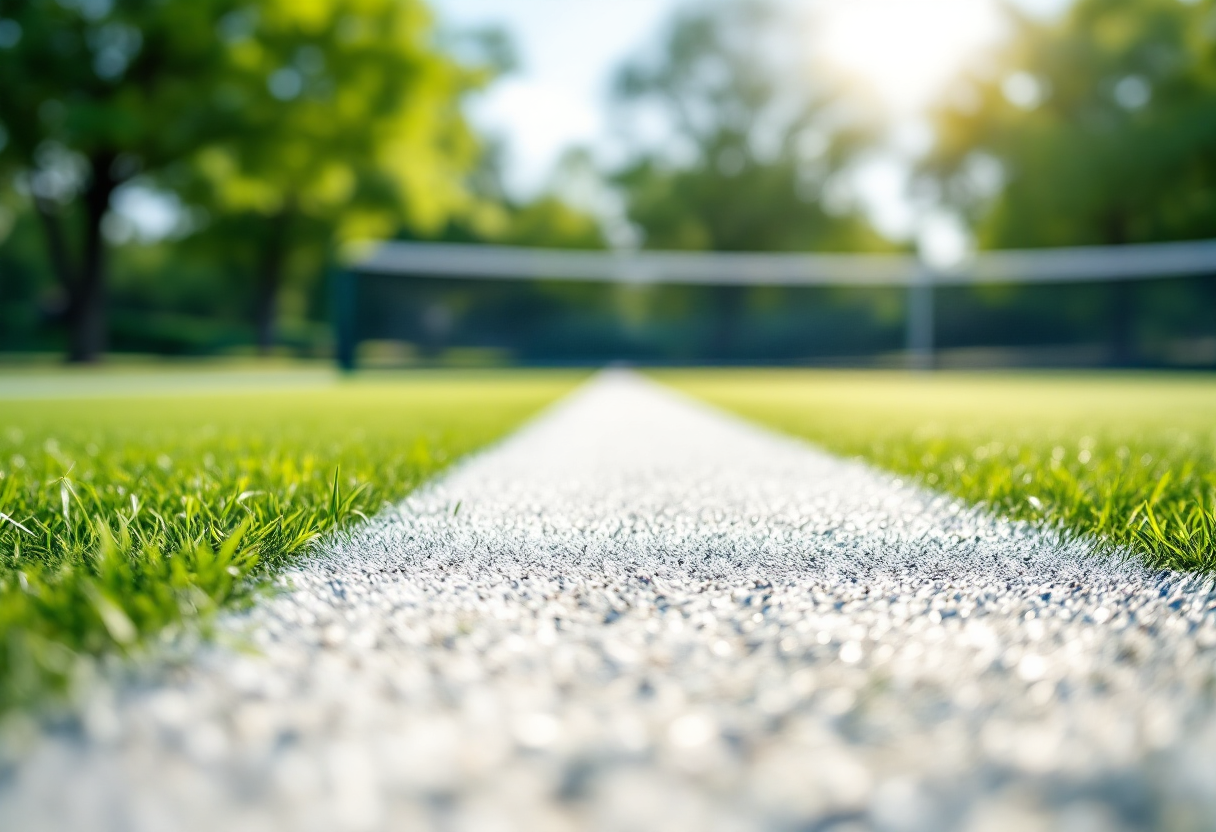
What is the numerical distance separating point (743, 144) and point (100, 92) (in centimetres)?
2515

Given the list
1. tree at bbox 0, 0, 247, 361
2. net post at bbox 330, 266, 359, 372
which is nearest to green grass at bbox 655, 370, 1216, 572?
net post at bbox 330, 266, 359, 372

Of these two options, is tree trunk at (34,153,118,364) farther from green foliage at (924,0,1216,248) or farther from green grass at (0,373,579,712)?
green foliage at (924,0,1216,248)

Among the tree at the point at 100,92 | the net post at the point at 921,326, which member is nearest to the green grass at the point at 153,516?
the tree at the point at 100,92

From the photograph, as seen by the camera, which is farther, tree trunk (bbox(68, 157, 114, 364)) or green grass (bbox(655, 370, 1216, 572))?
tree trunk (bbox(68, 157, 114, 364))

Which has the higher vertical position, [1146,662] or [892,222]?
[892,222]

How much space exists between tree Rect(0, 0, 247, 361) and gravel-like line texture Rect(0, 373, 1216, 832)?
20.8 meters

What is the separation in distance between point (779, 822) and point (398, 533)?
180 cm

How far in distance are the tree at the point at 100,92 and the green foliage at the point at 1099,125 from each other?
25462 millimetres

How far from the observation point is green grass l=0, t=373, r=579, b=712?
1527 millimetres

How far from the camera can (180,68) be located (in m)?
21.5

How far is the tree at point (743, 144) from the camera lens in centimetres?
3919

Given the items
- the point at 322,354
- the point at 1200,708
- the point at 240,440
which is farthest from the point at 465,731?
the point at 322,354

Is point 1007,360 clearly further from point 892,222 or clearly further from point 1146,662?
point 1146,662

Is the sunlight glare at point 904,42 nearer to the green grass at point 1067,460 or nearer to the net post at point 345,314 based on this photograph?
the net post at point 345,314
